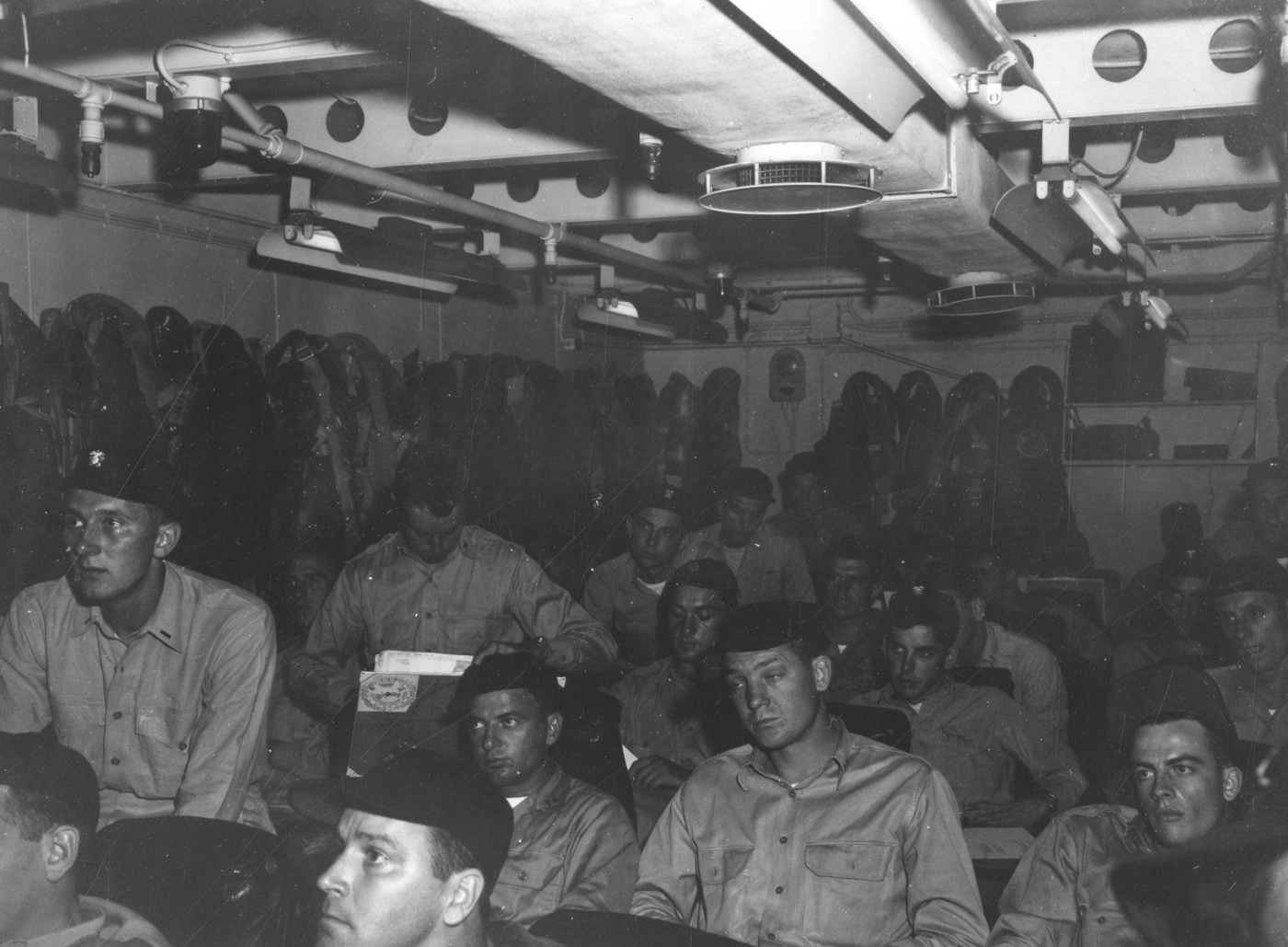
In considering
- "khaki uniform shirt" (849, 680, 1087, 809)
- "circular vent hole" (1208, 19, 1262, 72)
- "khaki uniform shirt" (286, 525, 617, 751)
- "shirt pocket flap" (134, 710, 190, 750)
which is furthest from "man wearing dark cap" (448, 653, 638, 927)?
"circular vent hole" (1208, 19, 1262, 72)

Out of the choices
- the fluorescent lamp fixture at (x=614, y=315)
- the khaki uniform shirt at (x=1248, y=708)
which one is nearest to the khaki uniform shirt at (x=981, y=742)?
the khaki uniform shirt at (x=1248, y=708)

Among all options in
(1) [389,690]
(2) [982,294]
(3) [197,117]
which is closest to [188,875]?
(1) [389,690]

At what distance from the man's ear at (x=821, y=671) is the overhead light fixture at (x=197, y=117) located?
247cm

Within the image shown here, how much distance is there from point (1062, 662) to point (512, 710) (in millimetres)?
3637

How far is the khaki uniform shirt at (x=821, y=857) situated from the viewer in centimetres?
283

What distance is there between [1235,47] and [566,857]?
3254mm

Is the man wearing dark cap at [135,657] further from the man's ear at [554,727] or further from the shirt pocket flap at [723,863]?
the shirt pocket flap at [723,863]

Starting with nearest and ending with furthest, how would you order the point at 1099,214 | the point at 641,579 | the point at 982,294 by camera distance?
the point at 1099,214 < the point at 982,294 < the point at 641,579

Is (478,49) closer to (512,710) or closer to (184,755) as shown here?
(512,710)

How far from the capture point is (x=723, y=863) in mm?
3049

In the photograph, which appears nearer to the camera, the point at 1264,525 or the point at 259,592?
the point at 259,592

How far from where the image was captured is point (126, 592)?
11.1 ft

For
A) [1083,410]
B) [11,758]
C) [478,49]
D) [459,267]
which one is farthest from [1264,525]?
[11,758]

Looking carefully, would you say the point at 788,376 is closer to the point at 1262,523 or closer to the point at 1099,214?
the point at 1262,523
